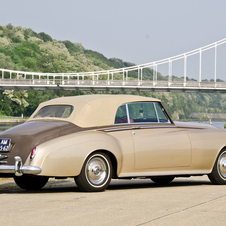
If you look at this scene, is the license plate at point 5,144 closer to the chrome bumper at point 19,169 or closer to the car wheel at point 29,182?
the chrome bumper at point 19,169

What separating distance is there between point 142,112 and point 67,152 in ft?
5.09

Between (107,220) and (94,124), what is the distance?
8.04ft

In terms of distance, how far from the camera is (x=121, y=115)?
691cm

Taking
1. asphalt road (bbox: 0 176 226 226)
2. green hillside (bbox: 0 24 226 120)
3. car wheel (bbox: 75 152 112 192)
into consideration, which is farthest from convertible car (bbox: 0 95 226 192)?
green hillside (bbox: 0 24 226 120)

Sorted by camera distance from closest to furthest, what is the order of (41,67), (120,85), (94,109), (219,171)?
(94,109) → (219,171) → (120,85) → (41,67)

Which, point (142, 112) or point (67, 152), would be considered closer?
point (67, 152)

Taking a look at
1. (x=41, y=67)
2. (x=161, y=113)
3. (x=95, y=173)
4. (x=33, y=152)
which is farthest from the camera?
(x=41, y=67)

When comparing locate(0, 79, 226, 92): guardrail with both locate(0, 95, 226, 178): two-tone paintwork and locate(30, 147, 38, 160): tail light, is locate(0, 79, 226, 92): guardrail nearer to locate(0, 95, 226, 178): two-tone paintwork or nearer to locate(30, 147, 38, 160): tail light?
locate(0, 95, 226, 178): two-tone paintwork

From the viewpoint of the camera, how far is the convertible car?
611cm

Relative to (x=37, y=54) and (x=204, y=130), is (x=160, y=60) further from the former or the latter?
(x=204, y=130)

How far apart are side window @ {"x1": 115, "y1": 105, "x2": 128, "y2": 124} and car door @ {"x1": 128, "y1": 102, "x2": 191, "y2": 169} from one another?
9 centimetres

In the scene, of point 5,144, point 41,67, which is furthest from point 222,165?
point 41,67

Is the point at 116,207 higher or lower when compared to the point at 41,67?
lower

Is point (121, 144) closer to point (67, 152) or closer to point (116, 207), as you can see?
point (67, 152)
